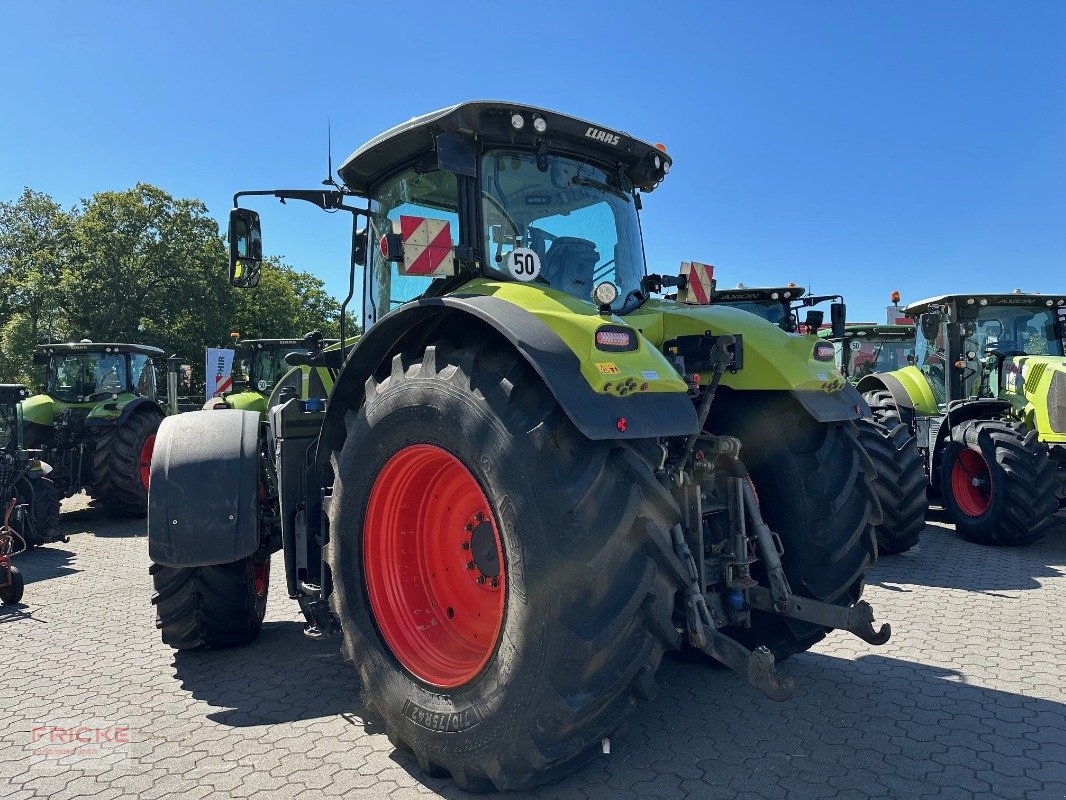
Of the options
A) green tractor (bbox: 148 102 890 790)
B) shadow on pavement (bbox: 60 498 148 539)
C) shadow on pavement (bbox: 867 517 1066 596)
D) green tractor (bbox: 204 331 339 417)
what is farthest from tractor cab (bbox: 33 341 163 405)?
shadow on pavement (bbox: 867 517 1066 596)

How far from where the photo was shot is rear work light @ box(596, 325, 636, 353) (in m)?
2.54

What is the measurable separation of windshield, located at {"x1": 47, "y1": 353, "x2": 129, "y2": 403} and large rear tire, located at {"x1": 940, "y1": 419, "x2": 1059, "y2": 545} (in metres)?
11.3

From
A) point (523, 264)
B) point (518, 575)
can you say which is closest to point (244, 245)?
point (523, 264)

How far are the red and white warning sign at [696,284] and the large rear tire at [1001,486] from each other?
16.8 feet

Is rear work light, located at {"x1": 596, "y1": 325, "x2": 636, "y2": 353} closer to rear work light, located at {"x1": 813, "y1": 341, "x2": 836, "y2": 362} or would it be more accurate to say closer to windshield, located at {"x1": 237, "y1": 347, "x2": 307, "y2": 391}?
rear work light, located at {"x1": 813, "y1": 341, "x2": 836, "y2": 362}

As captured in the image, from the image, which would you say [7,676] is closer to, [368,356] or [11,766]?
[11,766]

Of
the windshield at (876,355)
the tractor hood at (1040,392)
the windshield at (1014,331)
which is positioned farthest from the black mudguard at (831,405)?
the windshield at (876,355)

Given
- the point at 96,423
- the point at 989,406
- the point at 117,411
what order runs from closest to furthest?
the point at 989,406, the point at 96,423, the point at 117,411

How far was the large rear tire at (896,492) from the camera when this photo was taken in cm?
654

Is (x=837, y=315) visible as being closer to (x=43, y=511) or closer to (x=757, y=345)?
(x=757, y=345)

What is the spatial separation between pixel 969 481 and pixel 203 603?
7523 mm

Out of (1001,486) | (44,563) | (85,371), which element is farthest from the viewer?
(85,371)

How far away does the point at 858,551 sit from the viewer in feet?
11.2

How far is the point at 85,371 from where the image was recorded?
36.7ft
